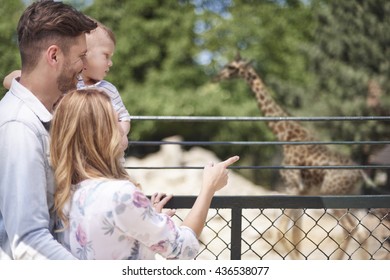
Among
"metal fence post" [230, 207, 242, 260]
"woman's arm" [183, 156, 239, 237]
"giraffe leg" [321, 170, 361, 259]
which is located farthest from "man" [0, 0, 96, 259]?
"giraffe leg" [321, 170, 361, 259]

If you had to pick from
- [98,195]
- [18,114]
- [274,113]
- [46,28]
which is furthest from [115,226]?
[274,113]

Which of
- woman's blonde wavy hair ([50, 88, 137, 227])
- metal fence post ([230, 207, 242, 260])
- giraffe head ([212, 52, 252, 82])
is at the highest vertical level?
woman's blonde wavy hair ([50, 88, 137, 227])

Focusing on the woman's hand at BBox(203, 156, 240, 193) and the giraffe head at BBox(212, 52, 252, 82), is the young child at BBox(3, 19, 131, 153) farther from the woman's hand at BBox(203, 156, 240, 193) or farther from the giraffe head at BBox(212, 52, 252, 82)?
the giraffe head at BBox(212, 52, 252, 82)

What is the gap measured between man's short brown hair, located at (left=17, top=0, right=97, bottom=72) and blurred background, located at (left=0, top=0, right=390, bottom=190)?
34.7 feet

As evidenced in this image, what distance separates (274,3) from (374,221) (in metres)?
8.56

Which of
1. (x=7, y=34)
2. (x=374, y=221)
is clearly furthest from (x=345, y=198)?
(x=7, y=34)

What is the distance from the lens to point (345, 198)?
1.86 m

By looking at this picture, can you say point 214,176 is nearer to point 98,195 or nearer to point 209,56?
point 98,195

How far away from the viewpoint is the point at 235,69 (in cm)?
739

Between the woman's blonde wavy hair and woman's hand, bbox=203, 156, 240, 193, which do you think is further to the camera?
woman's hand, bbox=203, 156, 240, 193

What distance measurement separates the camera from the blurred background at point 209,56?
12508 mm

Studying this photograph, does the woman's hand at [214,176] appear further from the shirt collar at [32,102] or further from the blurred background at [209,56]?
the blurred background at [209,56]

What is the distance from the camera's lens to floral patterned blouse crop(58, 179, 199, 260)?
51.4 inches
